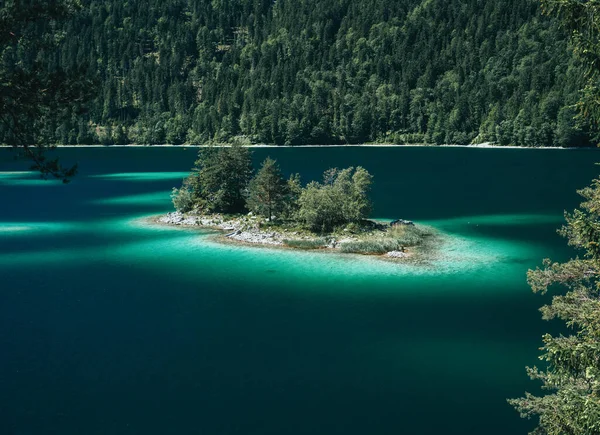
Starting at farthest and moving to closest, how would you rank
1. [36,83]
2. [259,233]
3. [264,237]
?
[259,233] < [264,237] < [36,83]

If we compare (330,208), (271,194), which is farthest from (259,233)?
(330,208)

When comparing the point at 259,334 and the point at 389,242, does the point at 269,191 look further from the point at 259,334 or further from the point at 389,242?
the point at 259,334

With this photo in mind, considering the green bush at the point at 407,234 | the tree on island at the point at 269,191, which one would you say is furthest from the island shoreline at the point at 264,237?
the tree on island at the point at 269,191

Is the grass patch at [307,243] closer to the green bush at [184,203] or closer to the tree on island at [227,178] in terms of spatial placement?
the tree on island at [227,178]

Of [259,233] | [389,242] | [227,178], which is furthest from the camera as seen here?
[227,178]

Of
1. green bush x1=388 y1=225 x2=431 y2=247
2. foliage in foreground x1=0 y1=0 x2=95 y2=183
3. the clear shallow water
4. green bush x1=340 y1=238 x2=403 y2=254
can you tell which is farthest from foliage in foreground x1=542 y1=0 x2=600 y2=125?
green bush x1=388 y1=225 x2=431 y2=247

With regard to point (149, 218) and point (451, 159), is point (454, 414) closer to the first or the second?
point (149, 218)
